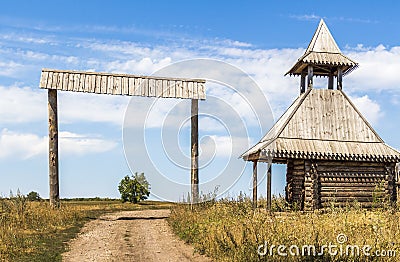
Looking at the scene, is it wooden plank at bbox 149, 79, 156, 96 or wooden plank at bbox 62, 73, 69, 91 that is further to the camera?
wooden plank at bbox 149, 79, 156, 96

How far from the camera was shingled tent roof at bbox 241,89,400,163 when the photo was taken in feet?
69.3

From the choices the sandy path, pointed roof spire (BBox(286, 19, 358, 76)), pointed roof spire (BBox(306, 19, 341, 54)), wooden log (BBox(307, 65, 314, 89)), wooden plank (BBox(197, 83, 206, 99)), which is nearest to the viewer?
the sandy path

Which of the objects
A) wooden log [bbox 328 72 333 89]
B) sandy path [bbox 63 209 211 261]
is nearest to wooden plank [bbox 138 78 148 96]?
sandy path [bbox 63 209 211 261]

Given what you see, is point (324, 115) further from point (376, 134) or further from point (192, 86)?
point (192, 86)

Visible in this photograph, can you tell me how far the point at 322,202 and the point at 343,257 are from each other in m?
11.5

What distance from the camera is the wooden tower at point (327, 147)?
69.6 ft

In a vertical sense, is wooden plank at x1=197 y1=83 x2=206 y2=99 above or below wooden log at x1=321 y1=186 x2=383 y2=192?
above

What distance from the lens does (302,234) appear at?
443 inches

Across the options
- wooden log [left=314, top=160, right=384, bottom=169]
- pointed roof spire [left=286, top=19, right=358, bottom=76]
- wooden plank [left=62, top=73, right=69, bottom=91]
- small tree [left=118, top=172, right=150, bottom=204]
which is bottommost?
small tree [left=118, top=172, right=150, bottom=204]

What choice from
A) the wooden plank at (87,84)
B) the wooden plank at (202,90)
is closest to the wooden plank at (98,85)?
the wooden plank at (87,84)

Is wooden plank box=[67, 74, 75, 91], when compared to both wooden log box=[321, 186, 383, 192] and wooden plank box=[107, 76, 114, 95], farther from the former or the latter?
wooden log box=[321, 186, 383, 192]

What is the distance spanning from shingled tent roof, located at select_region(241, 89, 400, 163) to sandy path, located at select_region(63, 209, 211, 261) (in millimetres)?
6078

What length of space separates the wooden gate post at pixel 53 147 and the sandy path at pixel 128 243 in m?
2.31

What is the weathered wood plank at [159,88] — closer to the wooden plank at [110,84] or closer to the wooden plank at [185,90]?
the wooden plank at [185,90]
